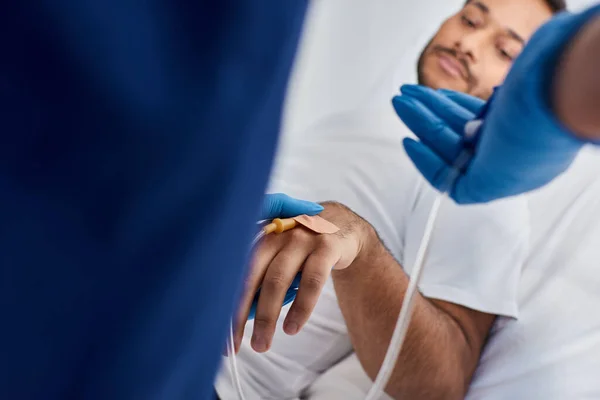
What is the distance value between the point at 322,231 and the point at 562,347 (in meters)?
0.49

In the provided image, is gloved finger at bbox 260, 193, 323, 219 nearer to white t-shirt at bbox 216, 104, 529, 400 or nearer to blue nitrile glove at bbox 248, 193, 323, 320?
blue nitrile glove at bbox 248, 193, 323, 320

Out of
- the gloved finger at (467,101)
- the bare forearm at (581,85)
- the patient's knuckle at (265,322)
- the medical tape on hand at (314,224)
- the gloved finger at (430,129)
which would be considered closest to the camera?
the bare forearm at (581,85)

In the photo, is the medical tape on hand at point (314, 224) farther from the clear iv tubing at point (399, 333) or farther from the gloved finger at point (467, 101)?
the gloved finger at point (467, 101)

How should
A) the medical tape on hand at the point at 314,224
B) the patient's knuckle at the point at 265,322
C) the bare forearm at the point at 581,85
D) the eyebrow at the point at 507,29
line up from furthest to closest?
the eyebrow at the point at 507,29 → the medical tape on hand at the point at 314,224 → the patient's knuckle at the point at 265,322 → the bare forearm at the point at 581,85

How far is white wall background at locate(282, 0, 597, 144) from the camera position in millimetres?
1619

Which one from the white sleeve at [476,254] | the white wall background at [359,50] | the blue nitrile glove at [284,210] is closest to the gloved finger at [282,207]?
the blue nitrile glove at [284,210]

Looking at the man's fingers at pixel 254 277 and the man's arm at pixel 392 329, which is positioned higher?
the man's fingers at pixel 254 277

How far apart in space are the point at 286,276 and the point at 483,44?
1002 millimetres

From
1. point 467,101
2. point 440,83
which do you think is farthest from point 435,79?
point 467,101

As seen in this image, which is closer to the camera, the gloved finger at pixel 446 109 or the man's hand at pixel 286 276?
the man's hand at pixel 286 276

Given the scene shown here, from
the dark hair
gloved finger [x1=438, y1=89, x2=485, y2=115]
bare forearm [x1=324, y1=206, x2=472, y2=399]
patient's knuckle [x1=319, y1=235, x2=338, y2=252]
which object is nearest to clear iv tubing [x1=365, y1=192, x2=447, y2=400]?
patient's knuckle [x1=319, y1=235, x2=338, y2=252]

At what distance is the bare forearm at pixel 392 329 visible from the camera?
0.87m

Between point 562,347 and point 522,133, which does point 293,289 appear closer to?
point 522,133

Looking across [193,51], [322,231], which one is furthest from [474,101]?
[193,51]
